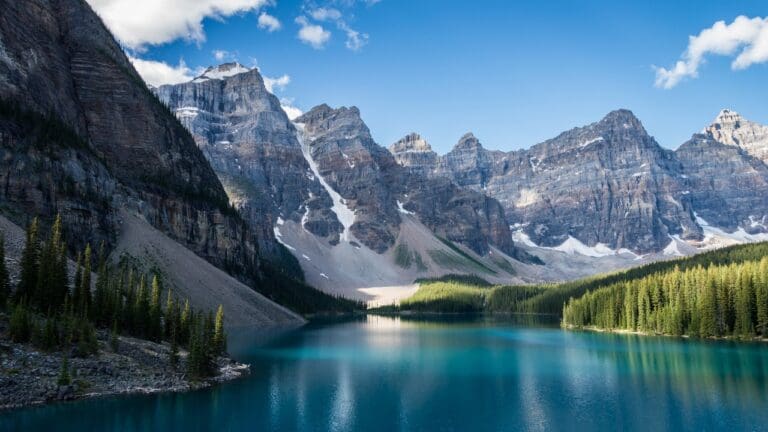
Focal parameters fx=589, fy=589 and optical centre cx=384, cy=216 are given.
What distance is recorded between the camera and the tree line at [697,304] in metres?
79.5

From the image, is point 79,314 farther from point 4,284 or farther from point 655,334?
point 655,334

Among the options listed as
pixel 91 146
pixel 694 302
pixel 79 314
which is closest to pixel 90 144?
pixel 91 146

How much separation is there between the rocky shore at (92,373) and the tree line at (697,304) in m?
68.9

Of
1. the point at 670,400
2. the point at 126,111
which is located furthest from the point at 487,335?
the point at 126,111

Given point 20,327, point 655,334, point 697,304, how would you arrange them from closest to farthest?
1. point 20,327
2. point 697,304
3. point 655,334

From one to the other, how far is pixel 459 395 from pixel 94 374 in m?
25.2

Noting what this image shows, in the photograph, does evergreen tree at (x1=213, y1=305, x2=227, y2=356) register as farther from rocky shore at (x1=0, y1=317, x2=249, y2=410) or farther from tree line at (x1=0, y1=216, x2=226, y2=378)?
rocky shore at (x1=0, y1=317, x2=249, y2=410)

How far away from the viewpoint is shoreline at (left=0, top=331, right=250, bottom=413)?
1346 inches

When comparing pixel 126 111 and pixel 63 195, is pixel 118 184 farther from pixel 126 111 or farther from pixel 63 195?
pixel 126 111

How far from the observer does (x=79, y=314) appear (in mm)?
45312

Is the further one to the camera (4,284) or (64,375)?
(4,284)

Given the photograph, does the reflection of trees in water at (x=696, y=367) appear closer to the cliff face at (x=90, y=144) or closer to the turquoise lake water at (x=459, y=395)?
the turquoise lake water at (x=459, y=395)

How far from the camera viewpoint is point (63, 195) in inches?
3524

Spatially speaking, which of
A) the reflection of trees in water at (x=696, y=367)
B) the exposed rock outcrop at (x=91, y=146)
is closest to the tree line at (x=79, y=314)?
the reflection of trees in water at (x=696, y=367)
